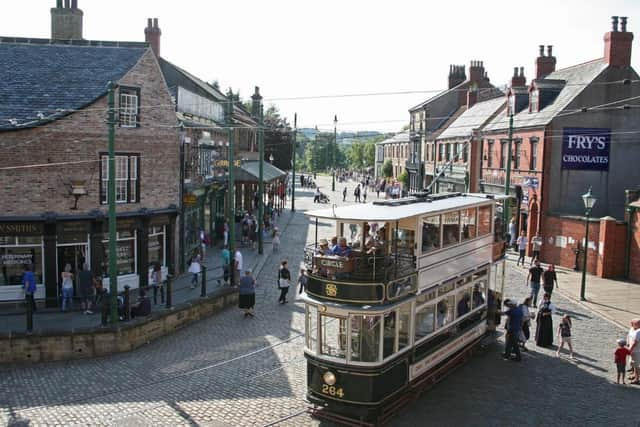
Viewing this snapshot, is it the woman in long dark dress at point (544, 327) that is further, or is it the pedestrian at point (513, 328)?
the woman in long dark dress at point (544, 327)

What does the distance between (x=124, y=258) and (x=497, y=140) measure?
2481 centimetres

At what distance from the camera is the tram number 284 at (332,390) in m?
11.3

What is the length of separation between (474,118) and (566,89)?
1417 centimetres

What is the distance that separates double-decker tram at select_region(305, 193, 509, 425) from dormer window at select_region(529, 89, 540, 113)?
835 inches

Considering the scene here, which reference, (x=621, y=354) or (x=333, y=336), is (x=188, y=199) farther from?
(x=621, y=354)

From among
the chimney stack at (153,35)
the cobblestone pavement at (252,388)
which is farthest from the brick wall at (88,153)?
the chimney stack at (153,35)

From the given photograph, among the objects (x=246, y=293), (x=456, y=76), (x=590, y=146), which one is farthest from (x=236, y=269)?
(x=456, y=76)

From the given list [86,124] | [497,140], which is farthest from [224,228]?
[497,140]

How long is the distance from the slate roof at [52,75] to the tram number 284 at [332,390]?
12.8m

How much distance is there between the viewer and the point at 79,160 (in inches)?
768

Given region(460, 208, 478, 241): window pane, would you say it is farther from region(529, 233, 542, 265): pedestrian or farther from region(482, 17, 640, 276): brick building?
region(482, 17, 640, 276): brick building

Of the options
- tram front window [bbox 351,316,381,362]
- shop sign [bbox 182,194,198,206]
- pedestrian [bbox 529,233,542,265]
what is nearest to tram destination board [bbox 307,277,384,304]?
tram front window [bbox 351,316,381,362]

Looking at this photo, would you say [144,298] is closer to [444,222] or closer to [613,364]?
[444,222]

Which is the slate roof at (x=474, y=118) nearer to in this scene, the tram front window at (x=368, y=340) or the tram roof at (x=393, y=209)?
the tram roof at (x=393, y=209)
